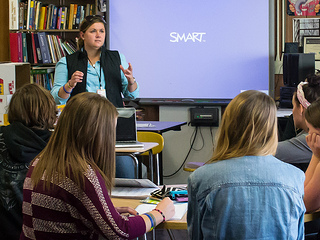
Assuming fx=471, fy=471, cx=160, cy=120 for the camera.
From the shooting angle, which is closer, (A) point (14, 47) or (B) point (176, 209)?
(B) point (176, 209)

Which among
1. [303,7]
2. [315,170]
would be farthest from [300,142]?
[303,7]

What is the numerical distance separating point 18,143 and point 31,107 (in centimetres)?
19

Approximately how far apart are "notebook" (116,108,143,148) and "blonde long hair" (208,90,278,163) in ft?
5.21

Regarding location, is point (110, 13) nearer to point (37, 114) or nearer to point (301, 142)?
point (37, 114)

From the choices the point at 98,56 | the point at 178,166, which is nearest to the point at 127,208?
the point at 98,56

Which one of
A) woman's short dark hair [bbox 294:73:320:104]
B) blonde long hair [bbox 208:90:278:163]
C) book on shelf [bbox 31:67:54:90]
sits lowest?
blonde long hair [bbox 208:90:278:163]

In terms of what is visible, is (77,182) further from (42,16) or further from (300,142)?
(42,16)

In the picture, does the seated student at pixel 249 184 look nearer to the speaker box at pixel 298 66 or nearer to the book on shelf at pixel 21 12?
the speaker box at pixel 298 66

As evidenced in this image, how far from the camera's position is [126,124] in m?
3.09

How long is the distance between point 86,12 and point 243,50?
1787 mm

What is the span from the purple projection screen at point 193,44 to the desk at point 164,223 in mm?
3194

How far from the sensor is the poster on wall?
16.6 ft

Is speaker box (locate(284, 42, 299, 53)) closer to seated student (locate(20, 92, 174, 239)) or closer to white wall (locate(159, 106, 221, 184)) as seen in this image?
white wall (locate(159, 106, 221, 184))

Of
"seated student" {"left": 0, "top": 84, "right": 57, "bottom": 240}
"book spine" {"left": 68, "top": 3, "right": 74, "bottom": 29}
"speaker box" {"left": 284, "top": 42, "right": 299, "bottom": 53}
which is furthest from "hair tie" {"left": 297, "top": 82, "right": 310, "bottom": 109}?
"book spine" {"left": 68, "top": 3, "right": 74, "bottom": 29}
